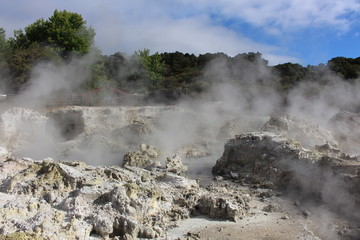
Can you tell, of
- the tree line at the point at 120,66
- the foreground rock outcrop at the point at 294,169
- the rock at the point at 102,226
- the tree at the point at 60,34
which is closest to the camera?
the rock at the point at 102,226

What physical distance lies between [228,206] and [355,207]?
7.59ft

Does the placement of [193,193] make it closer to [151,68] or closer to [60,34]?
[60,34]

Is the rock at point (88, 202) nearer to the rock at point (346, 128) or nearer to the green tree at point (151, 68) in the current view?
the rock at point (346, 128)

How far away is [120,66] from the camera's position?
23828 mm

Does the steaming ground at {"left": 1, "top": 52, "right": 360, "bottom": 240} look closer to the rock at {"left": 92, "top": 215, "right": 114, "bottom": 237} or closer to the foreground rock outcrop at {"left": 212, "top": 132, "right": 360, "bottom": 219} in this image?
the foreground rock outcrop at {"left": 212, "top": 132, "right": 360, "bottom": 219}

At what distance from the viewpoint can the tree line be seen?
1905cm

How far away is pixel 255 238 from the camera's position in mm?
5703

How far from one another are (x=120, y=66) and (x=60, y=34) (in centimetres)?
410

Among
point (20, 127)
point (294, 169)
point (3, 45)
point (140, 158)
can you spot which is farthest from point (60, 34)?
point (294, 169)

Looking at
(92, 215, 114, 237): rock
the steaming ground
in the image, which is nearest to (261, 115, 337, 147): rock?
the steaming ground

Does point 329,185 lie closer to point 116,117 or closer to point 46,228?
point 46,228

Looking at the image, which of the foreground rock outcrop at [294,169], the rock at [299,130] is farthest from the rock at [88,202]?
the rock at [299,130]

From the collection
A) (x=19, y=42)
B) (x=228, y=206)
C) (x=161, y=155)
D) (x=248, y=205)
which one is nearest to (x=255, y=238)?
(x=228, y=206)

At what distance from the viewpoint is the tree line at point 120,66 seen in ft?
62.5
